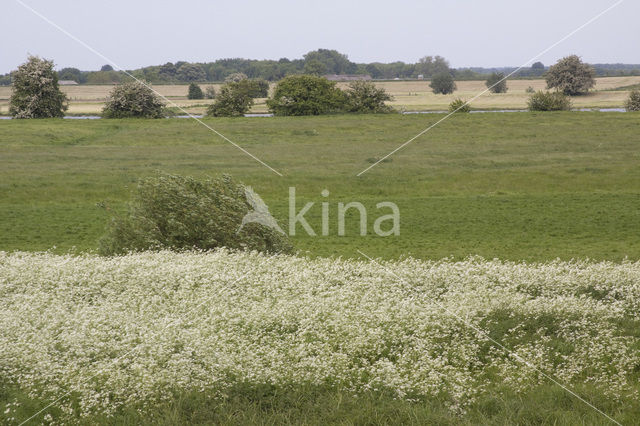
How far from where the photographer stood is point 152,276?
14.9 meters

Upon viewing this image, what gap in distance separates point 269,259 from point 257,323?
4.54 metres

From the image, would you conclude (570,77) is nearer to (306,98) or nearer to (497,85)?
(497,85)

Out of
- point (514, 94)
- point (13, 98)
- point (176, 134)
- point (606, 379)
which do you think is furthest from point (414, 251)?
point (514, 94)

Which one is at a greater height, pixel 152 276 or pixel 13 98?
pixel 13 98

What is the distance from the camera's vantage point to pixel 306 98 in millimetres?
69000

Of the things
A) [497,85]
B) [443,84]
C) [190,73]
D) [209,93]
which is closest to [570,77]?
[497,85]

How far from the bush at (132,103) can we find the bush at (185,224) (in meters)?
50.0

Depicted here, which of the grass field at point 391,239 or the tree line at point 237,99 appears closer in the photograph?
the grass field at point 391,239

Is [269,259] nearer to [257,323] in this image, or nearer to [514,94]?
[257,323]

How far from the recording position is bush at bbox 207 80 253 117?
6975 cm

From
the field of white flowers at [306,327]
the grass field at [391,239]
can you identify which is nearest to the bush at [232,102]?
the grass field at [391,239]

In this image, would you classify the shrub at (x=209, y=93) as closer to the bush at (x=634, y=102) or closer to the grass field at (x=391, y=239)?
the grass field at (x=391, y=239)

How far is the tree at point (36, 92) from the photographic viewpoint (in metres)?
65.4

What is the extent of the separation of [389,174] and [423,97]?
61.1 m
